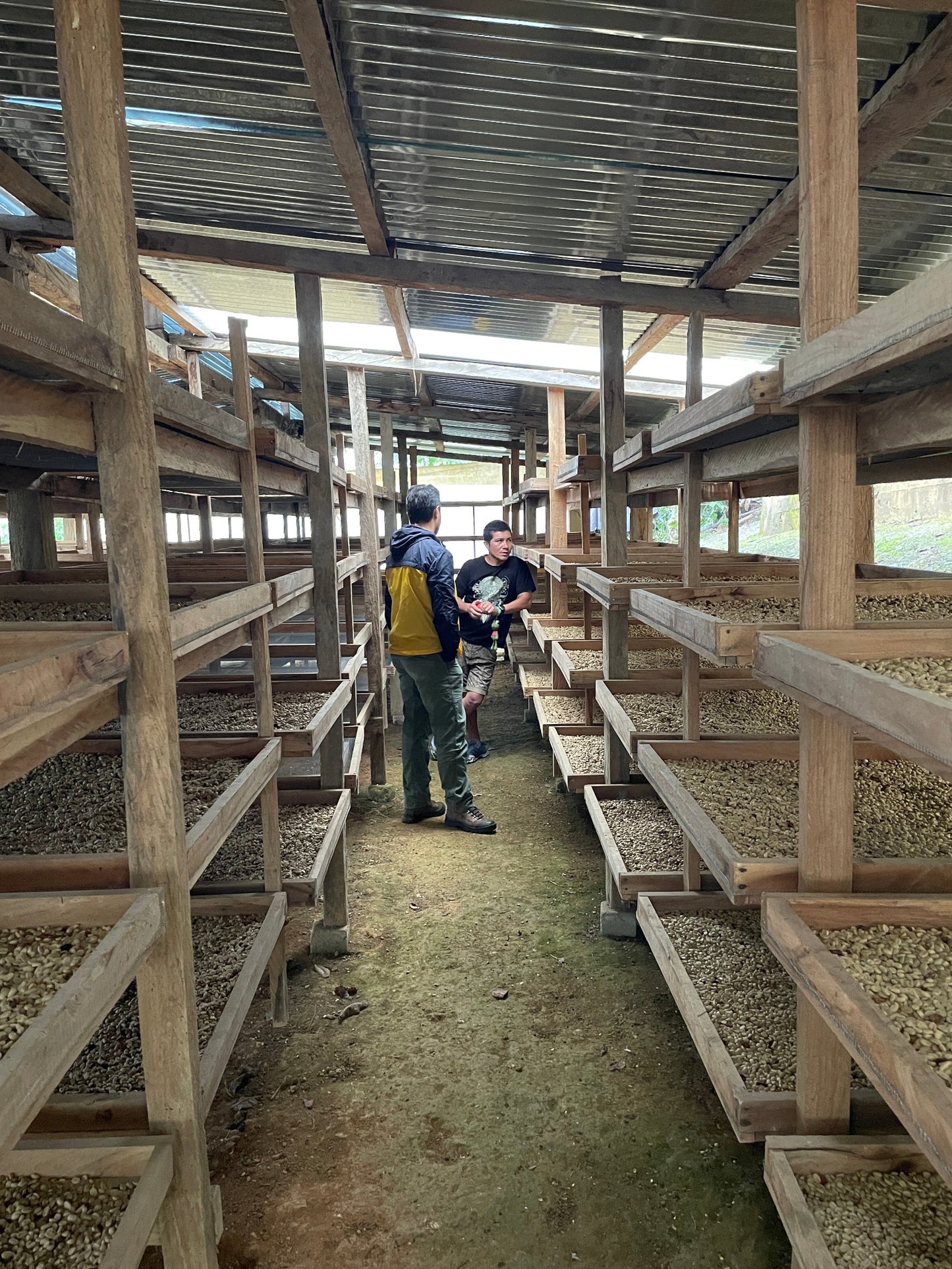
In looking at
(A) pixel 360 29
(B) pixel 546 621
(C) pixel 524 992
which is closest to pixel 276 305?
Result: (B) pixel 546 621

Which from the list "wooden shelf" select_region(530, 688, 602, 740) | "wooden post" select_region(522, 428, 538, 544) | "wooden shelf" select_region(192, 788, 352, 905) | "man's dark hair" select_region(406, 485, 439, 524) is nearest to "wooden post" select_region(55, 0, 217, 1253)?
"wooden shelf" select_region(192, 788, 352, 905)

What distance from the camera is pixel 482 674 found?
7.17 metres

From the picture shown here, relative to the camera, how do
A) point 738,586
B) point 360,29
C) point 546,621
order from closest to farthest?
1. point 360,29
2. point 738,586
3. point 546,621

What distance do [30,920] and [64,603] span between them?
1.65 m

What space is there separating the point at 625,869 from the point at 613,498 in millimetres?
2017

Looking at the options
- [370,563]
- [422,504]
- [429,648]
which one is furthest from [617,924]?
[370,563]

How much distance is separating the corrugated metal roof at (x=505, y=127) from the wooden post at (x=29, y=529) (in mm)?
1528

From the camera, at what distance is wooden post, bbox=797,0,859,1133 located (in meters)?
1.76

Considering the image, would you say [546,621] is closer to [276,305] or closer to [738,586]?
[276,305]

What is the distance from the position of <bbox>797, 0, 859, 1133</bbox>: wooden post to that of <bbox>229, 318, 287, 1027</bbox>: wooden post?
1.93 metres

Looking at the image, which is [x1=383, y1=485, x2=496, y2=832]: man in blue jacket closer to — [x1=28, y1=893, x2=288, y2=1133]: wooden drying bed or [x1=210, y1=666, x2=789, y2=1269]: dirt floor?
[x1=210, y1=666, x2=789, y2=1269]: dirt floor

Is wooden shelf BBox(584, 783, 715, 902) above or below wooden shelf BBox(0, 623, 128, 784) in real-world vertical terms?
below

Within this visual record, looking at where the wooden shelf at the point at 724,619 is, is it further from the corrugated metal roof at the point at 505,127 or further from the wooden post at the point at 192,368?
the wooden post at the point at 192,368

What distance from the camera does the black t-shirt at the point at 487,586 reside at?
708 cm
